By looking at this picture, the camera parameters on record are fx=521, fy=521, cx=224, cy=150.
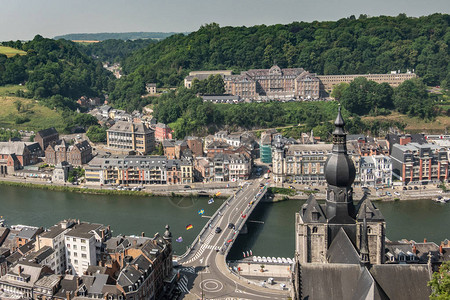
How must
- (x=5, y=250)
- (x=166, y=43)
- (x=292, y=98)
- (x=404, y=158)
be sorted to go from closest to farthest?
1. (x=5, y=250)
2. (x=404, y=158)
3. (x=292, y=98)
4. (x=166, y=43)

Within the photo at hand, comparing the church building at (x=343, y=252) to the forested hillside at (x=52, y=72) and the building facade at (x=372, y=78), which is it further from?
the forested hillside at (x=52, y=72)

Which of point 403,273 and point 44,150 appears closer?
point 403,273

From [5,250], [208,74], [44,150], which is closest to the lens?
[5,250]

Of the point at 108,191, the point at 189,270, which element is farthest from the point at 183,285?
the point at 108,191

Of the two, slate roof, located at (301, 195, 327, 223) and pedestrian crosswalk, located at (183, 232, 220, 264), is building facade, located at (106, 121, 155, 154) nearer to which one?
pedestrian crosswalk, located at (183, 232, 220, 264)

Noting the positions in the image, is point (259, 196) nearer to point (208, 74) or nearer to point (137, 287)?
point (137, 287)

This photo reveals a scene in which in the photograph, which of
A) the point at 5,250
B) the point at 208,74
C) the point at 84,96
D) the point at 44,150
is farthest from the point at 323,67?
the point at 5,250

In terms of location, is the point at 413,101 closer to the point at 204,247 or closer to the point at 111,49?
the point at 204,247

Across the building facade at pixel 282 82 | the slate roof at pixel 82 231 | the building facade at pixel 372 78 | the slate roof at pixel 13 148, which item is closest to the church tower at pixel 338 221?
the slate roof at pixel 82 231
